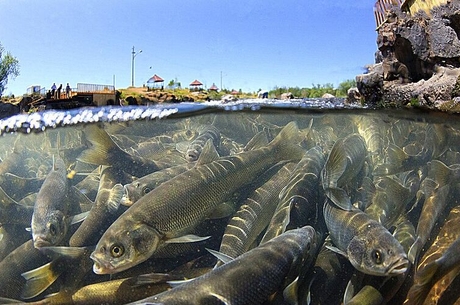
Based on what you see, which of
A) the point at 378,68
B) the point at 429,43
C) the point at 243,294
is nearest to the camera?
the point at 243,294

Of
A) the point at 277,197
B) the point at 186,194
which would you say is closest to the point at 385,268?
the point at 277,197

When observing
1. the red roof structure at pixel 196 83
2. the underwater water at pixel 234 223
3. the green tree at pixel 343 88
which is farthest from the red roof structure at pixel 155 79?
the underwater water at pixel 234 223

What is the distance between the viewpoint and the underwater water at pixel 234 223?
→ 220 cm

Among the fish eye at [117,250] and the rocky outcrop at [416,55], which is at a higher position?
the rocky outcrop at [416,55]

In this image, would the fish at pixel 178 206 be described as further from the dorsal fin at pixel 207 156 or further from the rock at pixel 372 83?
the rock at pixel 372 83

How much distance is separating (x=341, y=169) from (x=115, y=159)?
5.74 ft

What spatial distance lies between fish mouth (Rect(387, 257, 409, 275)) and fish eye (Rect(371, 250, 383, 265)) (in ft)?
0.18

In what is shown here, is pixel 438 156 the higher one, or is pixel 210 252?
pixel 438 156

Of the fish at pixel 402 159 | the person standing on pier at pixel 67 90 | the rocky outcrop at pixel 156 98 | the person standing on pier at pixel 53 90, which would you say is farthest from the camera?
the person standing on pier at pixel 53 90

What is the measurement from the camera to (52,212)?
106 inches

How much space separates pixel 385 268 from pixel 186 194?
121cm

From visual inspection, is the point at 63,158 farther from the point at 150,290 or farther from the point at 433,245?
the point at 433,245

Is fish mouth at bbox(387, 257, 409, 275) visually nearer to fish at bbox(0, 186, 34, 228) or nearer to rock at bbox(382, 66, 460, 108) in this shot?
fish at bbox(0, 186, 34, 228)

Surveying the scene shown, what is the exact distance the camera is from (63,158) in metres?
3.65
